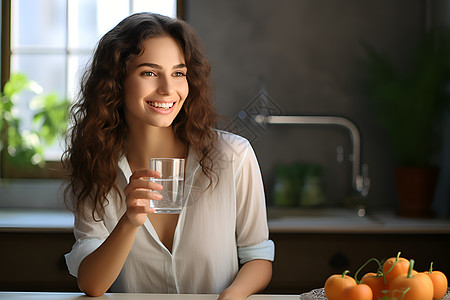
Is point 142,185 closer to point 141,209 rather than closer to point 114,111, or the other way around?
point 141,209

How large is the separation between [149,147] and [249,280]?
0.52m

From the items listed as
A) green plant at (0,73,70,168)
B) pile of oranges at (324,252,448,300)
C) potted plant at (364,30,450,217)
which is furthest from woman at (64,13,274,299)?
green plant at (0,73,70,168)

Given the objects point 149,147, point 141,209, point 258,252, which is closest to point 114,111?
point 149,147

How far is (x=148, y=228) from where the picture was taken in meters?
1.62

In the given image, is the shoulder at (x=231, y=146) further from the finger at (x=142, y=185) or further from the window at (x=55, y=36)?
the window at (x=55, y=36)

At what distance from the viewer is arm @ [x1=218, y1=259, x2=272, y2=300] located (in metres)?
1.37

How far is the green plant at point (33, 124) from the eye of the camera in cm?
309

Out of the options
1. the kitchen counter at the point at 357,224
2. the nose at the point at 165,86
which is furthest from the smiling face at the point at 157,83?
the kitchen counter at the point at 357,224

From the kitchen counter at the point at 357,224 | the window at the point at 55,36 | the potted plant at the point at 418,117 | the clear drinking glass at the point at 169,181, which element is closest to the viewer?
the clear drinking glass at the point at 169,181

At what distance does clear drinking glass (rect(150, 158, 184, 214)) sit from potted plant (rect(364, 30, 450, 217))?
1.85 m

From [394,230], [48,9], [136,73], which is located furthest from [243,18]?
[136,73]

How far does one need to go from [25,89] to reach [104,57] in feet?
5.83

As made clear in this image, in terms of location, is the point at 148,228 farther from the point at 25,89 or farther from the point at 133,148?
the point at 25,89

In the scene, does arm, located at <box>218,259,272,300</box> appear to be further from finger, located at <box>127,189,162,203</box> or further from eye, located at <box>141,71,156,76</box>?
eye, located at <box>141,71,156,76</box>
